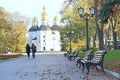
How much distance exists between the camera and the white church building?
175m

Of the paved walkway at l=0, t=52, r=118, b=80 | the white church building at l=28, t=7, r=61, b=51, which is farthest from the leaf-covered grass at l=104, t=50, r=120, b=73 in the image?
the white church building at l=28, t=7, r=61, b=51

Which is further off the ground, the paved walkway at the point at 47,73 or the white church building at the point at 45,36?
the white church building at the point at 45,36

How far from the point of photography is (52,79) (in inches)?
585

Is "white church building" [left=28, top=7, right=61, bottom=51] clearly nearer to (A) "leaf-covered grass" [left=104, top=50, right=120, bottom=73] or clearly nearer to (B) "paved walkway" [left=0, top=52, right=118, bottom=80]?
(A) "leaf-covered grass" [left=104, top=50, right=120, bottom=73]

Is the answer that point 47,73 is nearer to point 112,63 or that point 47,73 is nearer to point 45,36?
point 112,63

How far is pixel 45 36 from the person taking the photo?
598 feet

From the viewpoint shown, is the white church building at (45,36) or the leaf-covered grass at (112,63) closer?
the leaf-covered grass at (112,63)


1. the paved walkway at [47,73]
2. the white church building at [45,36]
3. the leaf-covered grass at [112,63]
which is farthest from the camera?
the white church building at [45,36]

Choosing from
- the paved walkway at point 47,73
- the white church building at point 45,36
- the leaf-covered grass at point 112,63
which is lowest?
the paved walkway at point 47,73

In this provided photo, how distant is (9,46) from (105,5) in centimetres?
7136

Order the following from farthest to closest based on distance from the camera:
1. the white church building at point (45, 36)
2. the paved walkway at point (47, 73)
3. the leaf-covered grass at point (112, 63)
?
1. the white church building at point (45, 36)
2. the leaf-covered grass at point (112, 63)
3. the paved walkway at point (47, 73)

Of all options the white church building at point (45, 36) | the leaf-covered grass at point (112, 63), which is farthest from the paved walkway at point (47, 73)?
the white church building at point (45, 36)

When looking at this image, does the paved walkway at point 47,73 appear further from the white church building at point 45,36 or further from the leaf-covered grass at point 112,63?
the white church building at point 45,36

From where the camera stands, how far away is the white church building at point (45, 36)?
175 m
